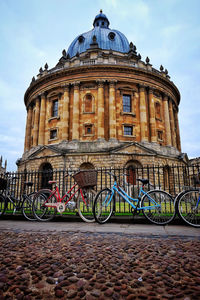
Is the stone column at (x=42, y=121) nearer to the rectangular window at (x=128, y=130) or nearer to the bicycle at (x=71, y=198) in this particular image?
the rectangular window at (x=128, y=130)

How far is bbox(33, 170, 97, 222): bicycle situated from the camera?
16.8 ft

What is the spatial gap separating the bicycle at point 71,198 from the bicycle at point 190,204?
2.19m

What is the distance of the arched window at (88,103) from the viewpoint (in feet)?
73.6

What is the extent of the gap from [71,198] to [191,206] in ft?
10.3

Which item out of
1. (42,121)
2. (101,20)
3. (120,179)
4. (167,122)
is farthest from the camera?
(101,20)

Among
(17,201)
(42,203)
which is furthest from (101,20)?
(42,203)

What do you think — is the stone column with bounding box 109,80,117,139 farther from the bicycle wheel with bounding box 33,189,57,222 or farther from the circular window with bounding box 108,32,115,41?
the bicycle wheel with bounding box 33,189,57,222

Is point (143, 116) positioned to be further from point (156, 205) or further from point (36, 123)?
point (156, 205)

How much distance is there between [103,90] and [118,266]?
2177 cm

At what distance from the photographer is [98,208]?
495 cm

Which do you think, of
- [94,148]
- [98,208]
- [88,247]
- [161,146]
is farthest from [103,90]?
[88,247]

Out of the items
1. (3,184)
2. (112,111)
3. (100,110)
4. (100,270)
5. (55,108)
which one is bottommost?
(100,270)

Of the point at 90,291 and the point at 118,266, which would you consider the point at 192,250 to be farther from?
the point at 90,291

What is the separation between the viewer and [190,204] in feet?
15.2
